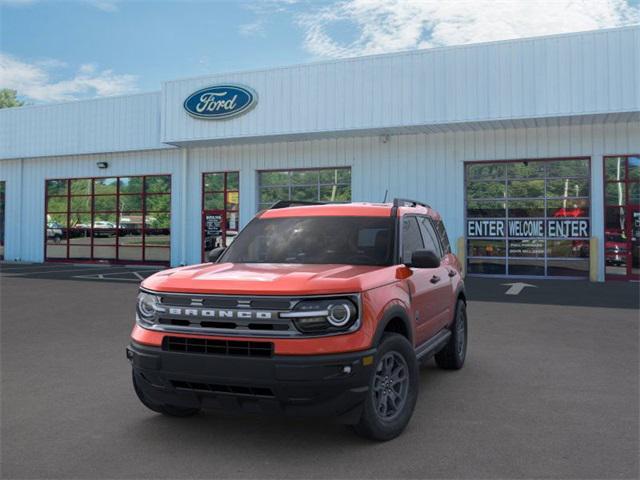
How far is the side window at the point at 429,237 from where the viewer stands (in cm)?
603

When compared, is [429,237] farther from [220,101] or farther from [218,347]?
[220,101]

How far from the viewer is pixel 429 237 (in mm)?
6211

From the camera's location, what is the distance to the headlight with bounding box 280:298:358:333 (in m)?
3.94

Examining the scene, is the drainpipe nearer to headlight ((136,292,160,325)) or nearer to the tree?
headlight ((136,292,160,325))

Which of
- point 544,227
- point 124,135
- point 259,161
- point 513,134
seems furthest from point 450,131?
point 124,135

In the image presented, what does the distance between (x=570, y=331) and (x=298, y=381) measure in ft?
21.8

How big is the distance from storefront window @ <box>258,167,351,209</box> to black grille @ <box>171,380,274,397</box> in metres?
16.8

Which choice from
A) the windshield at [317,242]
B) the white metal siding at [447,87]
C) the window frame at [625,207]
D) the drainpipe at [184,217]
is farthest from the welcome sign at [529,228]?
the windshield at [317,242]

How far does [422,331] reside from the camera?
17.3 ft

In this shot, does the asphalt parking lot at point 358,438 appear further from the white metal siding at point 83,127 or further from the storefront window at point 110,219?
the white metal siding at point 83,127

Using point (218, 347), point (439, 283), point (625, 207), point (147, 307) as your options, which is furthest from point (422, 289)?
point (625, 207)

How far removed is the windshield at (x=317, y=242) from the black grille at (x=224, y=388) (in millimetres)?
1389

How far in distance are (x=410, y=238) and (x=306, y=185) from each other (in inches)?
633

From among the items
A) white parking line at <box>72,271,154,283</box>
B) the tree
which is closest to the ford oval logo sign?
white parking line at <box>72,271,154,283</box>
